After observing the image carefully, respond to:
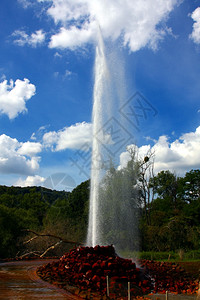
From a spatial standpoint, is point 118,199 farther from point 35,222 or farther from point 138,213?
point 35,222

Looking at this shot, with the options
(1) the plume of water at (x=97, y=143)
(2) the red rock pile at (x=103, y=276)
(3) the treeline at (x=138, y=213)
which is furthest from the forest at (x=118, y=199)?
(2) the red rock pile at (x=103, y=276)

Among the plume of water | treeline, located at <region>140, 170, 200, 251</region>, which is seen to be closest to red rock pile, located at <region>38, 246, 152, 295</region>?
the plume of water

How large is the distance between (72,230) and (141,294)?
15.6 meters

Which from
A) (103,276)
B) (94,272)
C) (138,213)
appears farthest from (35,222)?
(103,276)

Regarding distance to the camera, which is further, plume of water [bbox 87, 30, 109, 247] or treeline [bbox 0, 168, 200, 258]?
Result: treeline [bbox 0, 168, 200, 258]

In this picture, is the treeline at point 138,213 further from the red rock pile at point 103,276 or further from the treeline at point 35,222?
the red rock pile at point 103,276

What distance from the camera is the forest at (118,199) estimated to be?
16656 millimetres

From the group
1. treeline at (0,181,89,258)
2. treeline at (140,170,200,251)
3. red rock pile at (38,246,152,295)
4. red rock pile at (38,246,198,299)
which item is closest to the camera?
red rock pile at (38,246,198,299)

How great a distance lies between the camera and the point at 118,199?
54.4 feet

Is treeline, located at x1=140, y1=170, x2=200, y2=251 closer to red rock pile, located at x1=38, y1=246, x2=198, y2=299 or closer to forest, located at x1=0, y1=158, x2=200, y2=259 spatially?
forest, located at x1=0, y1=158, x2=200, y2=259

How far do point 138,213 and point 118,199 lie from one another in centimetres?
628

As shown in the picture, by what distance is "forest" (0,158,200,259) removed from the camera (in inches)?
656

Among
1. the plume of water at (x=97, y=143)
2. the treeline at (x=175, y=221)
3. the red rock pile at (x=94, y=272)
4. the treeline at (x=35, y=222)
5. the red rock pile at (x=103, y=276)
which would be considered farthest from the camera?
the treeline at (x=175, y=221)

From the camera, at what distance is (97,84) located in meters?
13.4
